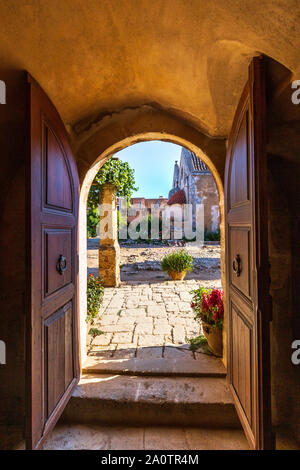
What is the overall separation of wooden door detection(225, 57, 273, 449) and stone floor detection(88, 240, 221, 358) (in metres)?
1.31

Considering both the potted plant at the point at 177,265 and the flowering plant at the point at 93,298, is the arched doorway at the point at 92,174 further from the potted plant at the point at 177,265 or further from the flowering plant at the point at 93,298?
the potted plant at the point at 177,265

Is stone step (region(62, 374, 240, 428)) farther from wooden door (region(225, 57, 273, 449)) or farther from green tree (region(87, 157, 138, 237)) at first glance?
green tree (region(87, 157, 138, 237))

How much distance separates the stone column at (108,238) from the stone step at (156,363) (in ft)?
11.7

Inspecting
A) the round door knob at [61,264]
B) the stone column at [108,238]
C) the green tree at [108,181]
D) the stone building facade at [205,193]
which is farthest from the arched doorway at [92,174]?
the stone building facade at [205,193]

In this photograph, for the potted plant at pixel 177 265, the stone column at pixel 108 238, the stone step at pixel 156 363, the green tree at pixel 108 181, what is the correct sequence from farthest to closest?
the potted plant at pixel 177 265 < the stone column at pixel 108 238 < the green tree at pixel 108 181 < the stone step at pixel 156 363

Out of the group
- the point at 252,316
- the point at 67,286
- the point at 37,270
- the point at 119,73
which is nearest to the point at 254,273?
the point at 252,316

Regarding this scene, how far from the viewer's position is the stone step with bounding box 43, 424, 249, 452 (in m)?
1.85

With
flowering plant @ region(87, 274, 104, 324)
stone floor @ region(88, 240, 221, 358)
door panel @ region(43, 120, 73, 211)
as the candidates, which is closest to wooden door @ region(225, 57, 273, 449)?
stone floor @ region(88, 240, 221, 358)

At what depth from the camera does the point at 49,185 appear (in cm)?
172

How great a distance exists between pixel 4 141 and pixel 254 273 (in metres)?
2.11

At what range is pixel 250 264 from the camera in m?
1.63

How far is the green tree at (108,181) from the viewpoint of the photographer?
233 inches

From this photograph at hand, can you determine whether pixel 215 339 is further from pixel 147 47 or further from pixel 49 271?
pixel 147 47

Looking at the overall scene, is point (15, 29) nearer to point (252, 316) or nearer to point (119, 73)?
point (119, 73)
